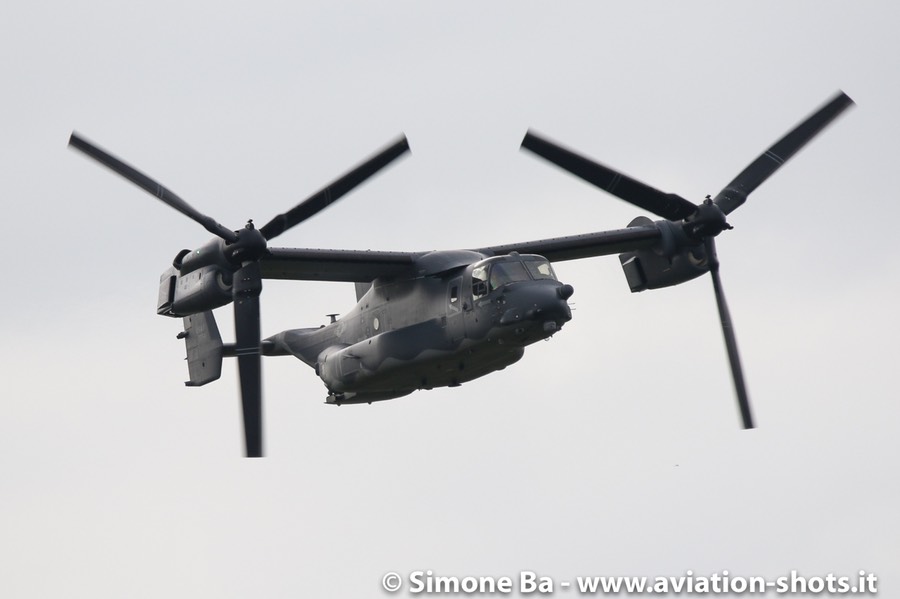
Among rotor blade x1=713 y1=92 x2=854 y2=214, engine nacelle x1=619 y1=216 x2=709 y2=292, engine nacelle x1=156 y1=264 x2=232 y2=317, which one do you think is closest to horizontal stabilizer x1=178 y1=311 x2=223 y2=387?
engine nacelle x1=156 y1=264 x2=232 y2=317

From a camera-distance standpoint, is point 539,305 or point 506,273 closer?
point 539,305

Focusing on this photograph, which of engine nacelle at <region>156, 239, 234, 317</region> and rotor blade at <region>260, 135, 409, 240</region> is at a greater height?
rotor blade at <region>260, 135, 409, 240</region>

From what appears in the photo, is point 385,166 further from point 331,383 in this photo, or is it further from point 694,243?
point 694,243

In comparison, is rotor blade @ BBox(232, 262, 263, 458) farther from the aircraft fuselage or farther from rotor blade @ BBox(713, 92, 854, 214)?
rotor blade @ BBox(713, 92, 854, 214)

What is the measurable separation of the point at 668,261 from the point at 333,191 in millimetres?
8681

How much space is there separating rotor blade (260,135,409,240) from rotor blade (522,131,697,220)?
3654 millimetres

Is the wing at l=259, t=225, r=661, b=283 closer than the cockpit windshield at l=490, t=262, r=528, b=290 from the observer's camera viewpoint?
No

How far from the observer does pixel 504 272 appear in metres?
31.1

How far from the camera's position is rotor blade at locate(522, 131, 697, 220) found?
33.9 meters

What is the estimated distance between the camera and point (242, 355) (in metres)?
32.2

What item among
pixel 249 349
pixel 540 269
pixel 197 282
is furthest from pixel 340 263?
pixel 540 269

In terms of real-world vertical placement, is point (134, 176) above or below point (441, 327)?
above

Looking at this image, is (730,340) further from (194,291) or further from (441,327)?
(194,291)

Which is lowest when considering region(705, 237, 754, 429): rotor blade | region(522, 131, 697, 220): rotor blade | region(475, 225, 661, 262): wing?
region(705, 237, 754, 429): rotor blade
